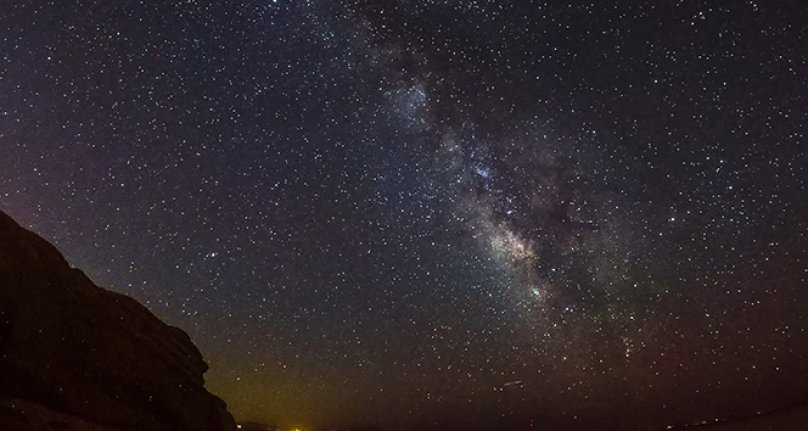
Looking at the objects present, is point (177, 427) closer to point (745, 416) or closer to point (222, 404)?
point (222, 404)

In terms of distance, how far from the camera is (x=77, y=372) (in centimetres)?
2189

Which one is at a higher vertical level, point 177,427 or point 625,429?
point 625,429

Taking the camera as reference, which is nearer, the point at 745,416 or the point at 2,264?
the point at 2,264

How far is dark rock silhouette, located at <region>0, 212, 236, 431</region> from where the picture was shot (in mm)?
19859

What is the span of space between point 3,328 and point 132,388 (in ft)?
17.6

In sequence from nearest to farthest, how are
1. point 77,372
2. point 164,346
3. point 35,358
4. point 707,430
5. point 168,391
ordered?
point 35,358 → point 77,372 → point 168,391 → point 164,346 → point 707,430

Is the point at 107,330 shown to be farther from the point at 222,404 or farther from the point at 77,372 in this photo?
the point at 222,404

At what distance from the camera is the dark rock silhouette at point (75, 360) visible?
19.9m

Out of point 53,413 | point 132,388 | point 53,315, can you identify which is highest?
point 53,315

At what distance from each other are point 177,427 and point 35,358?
21.2ft

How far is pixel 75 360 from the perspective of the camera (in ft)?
72.2

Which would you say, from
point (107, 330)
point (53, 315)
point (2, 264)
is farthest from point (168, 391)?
point (2, 264)

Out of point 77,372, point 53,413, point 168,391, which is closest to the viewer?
point 53,413

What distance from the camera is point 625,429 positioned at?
466 feet
